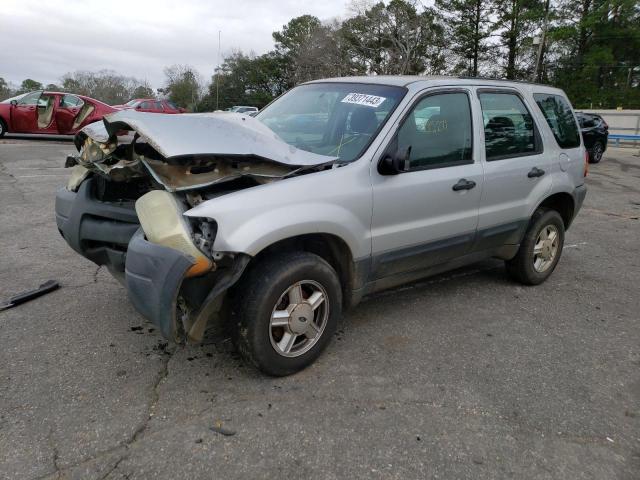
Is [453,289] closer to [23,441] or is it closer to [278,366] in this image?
[278,366]

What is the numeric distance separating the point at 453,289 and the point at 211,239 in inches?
108

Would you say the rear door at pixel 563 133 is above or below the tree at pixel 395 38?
below

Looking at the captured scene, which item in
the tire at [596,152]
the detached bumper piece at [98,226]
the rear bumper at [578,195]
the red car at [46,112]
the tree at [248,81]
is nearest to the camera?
the detached bumper piece at [98,226]

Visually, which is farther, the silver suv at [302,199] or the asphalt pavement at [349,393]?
the silver suv at [302,199]

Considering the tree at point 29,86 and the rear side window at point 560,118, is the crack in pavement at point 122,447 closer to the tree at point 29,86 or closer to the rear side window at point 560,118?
the rear side window at point 560,118

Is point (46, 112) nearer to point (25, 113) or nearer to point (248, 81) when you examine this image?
point (25, 113)

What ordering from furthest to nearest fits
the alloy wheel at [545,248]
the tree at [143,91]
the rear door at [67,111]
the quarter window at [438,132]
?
the tree at [143,91]
the rear door at [67,111]
the alloy wheel at [545,248]
the quarter window at [438,132]

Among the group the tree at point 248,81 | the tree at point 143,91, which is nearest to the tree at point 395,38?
the tree at point 248,81

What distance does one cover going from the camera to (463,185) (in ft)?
12.2

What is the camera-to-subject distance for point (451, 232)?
3.79 metres

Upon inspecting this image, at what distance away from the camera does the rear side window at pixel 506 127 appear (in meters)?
4.03

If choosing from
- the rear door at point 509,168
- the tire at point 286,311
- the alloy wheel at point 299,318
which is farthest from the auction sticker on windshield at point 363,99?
the alloy wheel at point 299,318

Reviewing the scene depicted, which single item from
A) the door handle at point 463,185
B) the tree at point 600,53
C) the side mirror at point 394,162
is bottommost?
the door handle at point 463,185

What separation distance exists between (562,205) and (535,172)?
85cm
